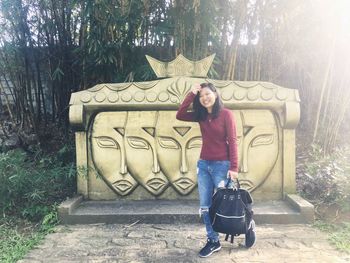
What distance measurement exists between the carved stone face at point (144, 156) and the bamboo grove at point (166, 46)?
90 centimetres

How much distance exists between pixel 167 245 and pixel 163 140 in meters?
1.35

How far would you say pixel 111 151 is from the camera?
4.11 meters

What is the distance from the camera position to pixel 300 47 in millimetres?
5211

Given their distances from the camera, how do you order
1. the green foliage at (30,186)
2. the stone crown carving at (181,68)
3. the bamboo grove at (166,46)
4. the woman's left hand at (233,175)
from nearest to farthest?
the woman's left hand at (233,175) → the green foliage at (30,186) → the stone crown carving at (181,68) → the bamboo grove at (166,46)

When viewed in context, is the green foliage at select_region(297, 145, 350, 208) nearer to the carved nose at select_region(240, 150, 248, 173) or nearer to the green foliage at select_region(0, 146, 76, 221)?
the carved nose at select_region(240, 150, 248, 173)

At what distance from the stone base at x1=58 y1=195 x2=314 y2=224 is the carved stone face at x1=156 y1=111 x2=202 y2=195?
318 mm

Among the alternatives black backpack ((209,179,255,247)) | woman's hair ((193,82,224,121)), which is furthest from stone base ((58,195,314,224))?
woman's hair ((193,82,224,121))

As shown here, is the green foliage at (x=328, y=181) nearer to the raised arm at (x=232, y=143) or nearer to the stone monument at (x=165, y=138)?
the stone monument at (x=165, y=138)

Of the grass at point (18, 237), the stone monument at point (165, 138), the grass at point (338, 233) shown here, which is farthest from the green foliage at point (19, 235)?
the grass at point (338, 233)

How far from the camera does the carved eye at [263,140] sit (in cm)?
407

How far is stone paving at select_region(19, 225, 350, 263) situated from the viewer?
9.06 feet

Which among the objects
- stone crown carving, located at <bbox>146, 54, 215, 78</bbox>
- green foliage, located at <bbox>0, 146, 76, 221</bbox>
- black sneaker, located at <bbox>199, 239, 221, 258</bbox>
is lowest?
black sneaker, located at <bbox>199, 239, 221, 258</bbox>

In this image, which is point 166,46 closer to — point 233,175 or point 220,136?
point 220,136

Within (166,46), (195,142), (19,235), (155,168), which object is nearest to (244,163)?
(195,142)
